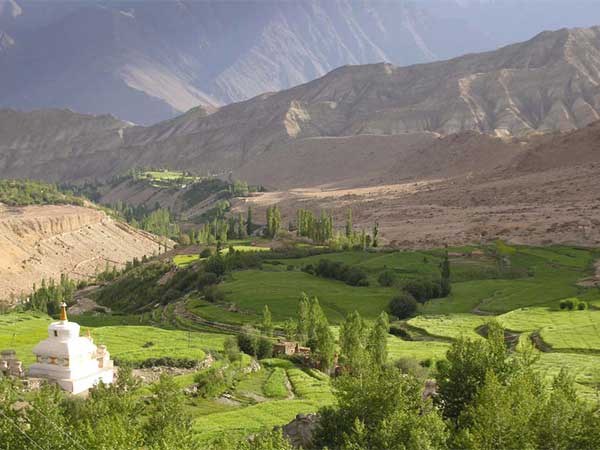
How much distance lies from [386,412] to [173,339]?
30498 millimetres

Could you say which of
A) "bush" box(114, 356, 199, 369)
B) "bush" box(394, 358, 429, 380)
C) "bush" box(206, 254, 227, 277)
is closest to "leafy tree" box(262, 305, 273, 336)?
"bush" box(114, 356, 199, 369)

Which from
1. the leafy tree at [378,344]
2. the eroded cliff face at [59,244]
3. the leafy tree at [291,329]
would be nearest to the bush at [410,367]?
the leafy tree at [378,344]

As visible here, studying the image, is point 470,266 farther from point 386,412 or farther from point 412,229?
point 386,412

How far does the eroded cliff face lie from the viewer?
137875mm

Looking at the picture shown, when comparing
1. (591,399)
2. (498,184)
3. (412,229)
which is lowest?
(591,399)

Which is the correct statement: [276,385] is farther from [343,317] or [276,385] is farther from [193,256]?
[193,256]

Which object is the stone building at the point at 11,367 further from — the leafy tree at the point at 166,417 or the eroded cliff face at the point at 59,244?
the eroded cliff face at the point at 59,244

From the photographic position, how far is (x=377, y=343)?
4912cm

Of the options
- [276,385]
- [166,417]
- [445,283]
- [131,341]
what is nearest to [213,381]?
[276,385]

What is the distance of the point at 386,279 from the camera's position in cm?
8981

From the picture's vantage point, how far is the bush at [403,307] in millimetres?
76875

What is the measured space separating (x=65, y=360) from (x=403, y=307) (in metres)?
44.2

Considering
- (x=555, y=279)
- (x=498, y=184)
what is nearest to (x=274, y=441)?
(x=555, y=279)

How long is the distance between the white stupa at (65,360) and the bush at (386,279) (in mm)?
52693
